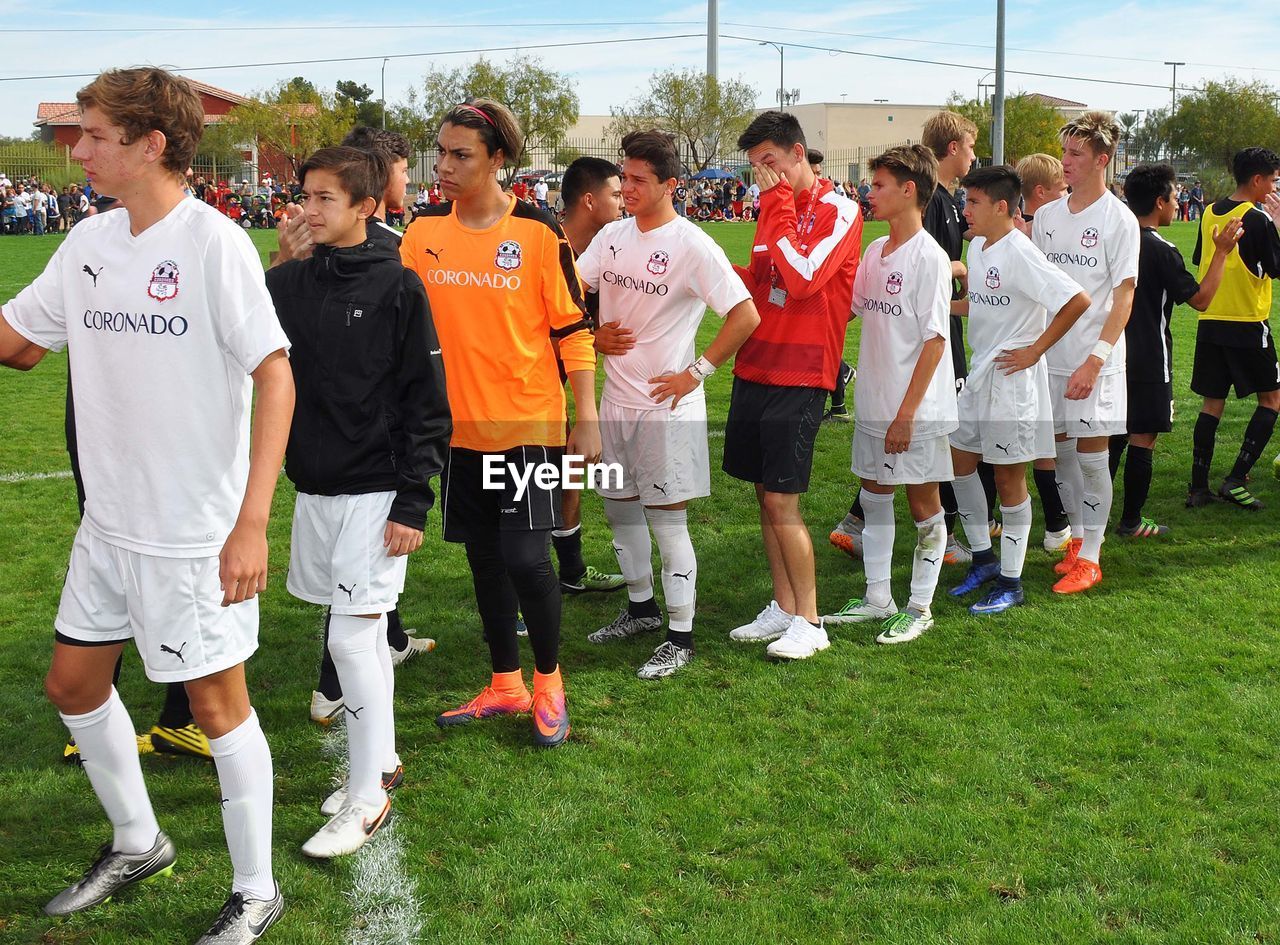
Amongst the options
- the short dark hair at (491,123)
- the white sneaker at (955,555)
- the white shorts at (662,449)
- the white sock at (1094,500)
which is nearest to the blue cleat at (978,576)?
the white sneaker at (955,555)

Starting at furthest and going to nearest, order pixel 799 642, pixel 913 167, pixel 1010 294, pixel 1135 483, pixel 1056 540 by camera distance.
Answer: pixel 1135 483 → pixel 1056 540 → pixel 1010 294 → pixel 799 642 → pixel 913 167

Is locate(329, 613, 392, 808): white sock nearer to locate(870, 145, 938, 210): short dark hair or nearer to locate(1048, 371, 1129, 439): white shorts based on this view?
locate(870, 145, 938, 210): short dark hair

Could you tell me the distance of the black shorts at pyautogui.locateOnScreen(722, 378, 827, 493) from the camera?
4891 mm

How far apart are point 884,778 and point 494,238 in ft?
7.26

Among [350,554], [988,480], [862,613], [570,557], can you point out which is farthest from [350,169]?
[988,480]

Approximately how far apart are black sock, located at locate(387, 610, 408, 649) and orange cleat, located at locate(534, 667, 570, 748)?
34.5 inches

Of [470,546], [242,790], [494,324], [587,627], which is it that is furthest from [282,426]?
[587,627]

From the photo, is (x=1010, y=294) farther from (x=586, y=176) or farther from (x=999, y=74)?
(x=999, y=74)

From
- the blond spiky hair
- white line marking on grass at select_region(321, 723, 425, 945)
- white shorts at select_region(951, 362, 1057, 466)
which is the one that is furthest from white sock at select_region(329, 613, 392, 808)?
the blond spiky hair

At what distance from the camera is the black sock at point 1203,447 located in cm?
724

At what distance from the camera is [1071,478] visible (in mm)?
6039

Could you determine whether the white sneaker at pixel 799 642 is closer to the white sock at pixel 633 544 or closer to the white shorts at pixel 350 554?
the white sock at pixel 633 544

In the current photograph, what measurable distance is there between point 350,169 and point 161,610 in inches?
53.6

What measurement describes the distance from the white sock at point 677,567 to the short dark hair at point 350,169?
1.95 m
